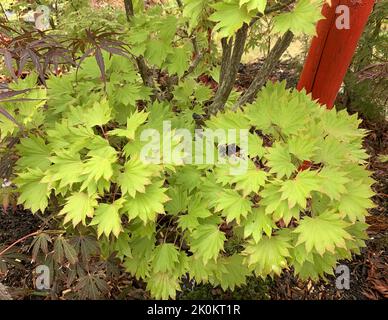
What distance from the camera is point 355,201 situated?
171 centimetres

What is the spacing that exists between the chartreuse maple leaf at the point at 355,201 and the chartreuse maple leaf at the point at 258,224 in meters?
0.31

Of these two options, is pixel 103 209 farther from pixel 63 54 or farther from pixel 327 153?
pixel 327 153

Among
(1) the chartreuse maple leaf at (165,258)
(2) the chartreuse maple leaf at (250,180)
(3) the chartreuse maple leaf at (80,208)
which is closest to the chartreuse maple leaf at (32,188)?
(3) the chartreuse maple leaf at (80,208)

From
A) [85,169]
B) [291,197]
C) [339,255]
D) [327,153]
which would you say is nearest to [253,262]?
[291,197]

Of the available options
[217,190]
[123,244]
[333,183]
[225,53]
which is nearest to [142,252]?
[123,244]

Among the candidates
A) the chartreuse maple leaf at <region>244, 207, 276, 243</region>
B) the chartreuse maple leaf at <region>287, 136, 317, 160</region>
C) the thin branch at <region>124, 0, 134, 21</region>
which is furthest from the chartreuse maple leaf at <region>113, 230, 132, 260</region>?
the thin branch at <region>124, 0, 134, 21</region>

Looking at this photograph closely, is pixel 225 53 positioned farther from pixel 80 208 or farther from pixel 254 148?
pixel 80 208

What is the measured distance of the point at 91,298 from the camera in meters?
2.04

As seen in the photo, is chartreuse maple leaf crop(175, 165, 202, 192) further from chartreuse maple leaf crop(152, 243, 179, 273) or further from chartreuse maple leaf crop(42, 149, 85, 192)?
chartreuse maple leaf crop(42, 149, 85, 192)

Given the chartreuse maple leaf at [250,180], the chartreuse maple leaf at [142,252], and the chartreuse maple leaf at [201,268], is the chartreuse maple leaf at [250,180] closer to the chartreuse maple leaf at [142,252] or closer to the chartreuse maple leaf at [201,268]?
the chartreuse maple leaf at [201,268]

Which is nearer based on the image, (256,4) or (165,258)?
(256,4)

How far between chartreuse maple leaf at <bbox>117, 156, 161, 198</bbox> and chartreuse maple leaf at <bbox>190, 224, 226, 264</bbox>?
0.35 metres

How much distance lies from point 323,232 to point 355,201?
0.69 feet

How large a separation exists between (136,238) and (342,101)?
298 cm
